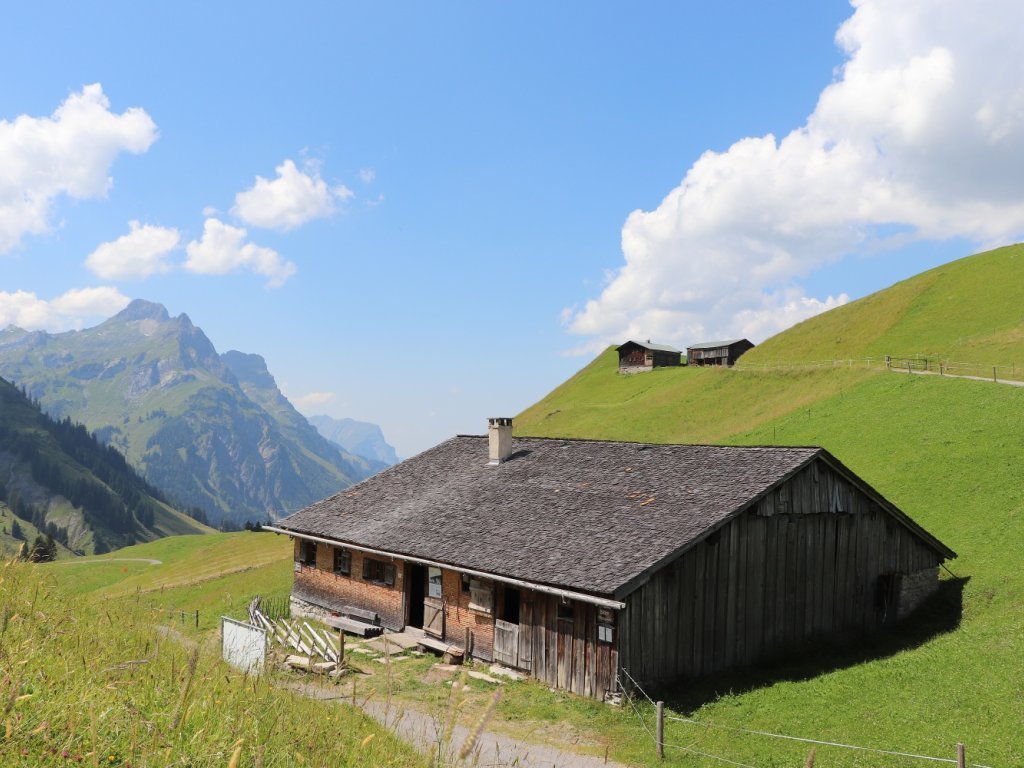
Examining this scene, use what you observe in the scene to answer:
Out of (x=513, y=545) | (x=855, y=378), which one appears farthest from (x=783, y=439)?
(x=513, y=545)

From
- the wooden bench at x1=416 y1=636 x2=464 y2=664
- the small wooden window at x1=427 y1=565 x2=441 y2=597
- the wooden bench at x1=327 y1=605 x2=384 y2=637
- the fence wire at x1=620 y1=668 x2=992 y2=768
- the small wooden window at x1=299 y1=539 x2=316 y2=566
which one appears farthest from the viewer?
the small wooden window at x1=299 y1=539 x2=316 y2=566

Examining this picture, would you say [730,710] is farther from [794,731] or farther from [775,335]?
[775,335]

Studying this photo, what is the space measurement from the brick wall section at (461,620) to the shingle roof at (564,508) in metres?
1.29

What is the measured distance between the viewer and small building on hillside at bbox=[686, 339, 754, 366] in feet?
338

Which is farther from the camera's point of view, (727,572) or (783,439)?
(783,439)

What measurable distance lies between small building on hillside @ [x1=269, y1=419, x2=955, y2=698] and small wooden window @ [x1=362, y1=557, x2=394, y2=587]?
55mm

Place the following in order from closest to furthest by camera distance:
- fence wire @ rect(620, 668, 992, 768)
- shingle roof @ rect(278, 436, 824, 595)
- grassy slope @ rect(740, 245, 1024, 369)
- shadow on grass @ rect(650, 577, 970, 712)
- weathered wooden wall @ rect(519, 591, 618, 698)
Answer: fence wire @ rect(620, 668, 992, 768), weathered wooden wall @ rect(519, 591, 618, 698), shadow on grass @ rect(650, 577, 970, 712), shingle roof @ rect(278, 436, 824, 595), grassy slope @ rect(740, 245, 1024, 369)

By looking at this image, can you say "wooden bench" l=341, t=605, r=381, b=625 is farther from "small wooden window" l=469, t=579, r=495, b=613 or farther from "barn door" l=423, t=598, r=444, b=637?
"small wooden window" l=469, t=579, r=495, b=613

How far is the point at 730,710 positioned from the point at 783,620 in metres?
5.45

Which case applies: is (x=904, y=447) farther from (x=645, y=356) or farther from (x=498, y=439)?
(x=645, y=356)

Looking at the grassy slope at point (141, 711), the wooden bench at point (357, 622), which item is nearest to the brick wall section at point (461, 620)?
the wooden bench at point (357, 622)

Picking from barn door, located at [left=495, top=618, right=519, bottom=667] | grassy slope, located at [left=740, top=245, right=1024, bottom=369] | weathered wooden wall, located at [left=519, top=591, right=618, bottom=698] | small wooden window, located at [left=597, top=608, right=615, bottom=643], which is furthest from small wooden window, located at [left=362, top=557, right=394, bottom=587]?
grassy slope, located at [left=740, top=245, right=1024, bottom=369]

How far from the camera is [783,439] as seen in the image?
47312 mm

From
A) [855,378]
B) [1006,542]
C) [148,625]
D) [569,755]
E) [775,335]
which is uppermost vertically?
[775,335]
